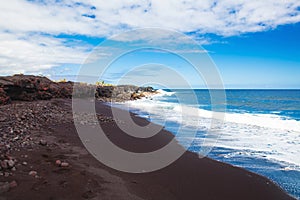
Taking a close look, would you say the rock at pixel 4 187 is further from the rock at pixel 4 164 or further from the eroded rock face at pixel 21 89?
the eroded rock face at pixel 21 89

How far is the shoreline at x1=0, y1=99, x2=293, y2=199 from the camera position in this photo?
3.56m

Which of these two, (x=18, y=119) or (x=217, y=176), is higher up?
(x=18, y=119)

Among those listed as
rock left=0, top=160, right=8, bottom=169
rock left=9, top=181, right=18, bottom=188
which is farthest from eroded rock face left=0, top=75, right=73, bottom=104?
rock left=9, top=181, right=18, bottom=188

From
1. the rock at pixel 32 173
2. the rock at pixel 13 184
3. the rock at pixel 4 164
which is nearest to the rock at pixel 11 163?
the rock at pixel 4 164

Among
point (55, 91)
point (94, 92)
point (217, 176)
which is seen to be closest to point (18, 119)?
point (217, 176)

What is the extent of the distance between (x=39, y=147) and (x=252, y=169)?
205 inches

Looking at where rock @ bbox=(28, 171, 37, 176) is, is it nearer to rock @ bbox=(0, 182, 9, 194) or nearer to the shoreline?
the shoreline

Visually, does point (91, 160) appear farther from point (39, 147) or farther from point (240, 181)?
point (240, 181)

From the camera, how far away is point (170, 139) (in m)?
8.71

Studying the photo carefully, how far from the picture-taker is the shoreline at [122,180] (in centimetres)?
356

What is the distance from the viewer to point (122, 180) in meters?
4.34

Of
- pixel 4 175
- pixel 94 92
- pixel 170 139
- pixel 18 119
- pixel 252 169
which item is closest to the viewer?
pixel 4 175

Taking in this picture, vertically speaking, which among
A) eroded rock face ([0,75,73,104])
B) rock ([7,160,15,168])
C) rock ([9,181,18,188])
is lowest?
rock ([9,181,18,188])

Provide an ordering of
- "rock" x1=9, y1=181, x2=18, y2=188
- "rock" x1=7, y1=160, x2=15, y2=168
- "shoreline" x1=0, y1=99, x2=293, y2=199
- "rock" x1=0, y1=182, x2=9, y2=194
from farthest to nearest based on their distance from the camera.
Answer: "rock" x1=7, y1=160, x2=15, y2=168 < "shoreline" x1=0, y1=99, x2=293, y2=199 < "rock" x1=9, y1=181, x2=18, y2=188 < "rock" x1=0, y1=182, x2=9, y2=194
